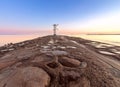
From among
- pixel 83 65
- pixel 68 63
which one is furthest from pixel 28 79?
pixel 83 65

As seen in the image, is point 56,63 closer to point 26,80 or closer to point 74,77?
point 74,77

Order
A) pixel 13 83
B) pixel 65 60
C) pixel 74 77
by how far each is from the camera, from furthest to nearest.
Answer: pixel 65 60
pixel 74 77
pixel 13 83

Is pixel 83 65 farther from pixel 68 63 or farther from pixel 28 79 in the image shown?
pixel 28 79

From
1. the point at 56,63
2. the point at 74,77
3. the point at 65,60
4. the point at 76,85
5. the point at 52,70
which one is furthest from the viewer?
the point at 65,60

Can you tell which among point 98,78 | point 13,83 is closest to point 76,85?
point 98,78

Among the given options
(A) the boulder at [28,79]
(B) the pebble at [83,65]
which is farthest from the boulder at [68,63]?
(A) the boulder at [28,79]

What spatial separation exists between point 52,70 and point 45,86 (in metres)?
0.59

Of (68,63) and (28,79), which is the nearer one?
(28,79)

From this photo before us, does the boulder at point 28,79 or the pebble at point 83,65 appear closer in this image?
the boulder at point 28,79

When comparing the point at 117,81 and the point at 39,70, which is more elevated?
the point at 39,70

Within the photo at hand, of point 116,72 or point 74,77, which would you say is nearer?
point 74,77

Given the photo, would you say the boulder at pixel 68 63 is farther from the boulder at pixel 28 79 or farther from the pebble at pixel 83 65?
the boulder at pixel 28 79

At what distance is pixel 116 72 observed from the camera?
383 cm

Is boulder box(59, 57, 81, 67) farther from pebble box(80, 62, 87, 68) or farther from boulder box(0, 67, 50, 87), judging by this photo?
boulder box(0, 67, 50, 87)
